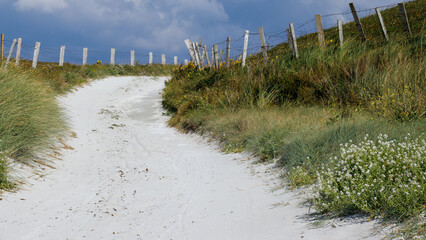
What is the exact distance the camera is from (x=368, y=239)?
2912 mm

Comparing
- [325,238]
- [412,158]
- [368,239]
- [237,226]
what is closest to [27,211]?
[237,226]

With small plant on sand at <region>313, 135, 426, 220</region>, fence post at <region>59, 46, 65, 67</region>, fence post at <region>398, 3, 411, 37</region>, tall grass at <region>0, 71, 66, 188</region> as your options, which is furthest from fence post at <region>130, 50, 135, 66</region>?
small plant on sand at <region>313, 135, 426, 220</region>

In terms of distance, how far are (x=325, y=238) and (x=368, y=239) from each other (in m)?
0.38

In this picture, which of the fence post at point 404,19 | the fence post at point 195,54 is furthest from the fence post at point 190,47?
the fence post at point 404,19

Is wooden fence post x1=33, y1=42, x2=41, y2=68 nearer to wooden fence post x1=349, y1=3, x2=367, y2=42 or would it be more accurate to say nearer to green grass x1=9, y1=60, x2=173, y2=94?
green grass x1=9, y1=60, x2=173, y2=94

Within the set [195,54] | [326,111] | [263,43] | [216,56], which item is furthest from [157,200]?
[195,54]

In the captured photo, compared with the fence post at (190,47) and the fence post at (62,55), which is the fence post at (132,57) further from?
the fence post at (190,47)

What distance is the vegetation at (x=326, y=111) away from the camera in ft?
11.7

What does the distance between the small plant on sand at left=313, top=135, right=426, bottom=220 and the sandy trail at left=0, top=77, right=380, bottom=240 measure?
0.21m

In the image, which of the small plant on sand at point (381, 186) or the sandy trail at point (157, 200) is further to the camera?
the sandy trail at point (157, 200)

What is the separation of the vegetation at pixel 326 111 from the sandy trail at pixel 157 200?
350 mm

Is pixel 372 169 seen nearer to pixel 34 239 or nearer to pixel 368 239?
Result: pixel 368 239

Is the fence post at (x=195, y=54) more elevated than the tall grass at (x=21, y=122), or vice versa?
the fence post at (x=195, y=54)

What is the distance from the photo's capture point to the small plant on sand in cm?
300
